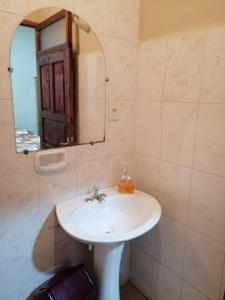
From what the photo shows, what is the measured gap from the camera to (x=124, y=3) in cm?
132

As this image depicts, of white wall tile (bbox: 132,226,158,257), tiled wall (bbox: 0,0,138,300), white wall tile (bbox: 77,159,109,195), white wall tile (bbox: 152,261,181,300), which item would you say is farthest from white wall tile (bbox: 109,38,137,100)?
white wall tile (bbox: 152,261,181,300)

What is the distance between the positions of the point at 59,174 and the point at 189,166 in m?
0.73

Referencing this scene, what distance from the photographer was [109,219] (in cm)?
138

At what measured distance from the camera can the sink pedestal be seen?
4.00 ft

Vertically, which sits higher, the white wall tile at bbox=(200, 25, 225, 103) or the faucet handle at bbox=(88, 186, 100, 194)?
the white wall tile at bbox=(200, 25, 225, 103)

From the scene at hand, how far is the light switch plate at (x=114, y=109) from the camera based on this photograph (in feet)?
4.59

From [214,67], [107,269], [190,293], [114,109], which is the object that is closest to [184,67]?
[214,67]

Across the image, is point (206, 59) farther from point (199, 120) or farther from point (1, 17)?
point (1, 17)

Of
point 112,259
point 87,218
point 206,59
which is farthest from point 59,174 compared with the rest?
point 206,59

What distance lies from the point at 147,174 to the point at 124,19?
0.99 meters

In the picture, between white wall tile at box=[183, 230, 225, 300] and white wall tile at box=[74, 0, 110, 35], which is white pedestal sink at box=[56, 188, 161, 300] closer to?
white wall tile at box=[183, 230, 225, 300]

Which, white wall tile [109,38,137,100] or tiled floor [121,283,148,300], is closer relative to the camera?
white wall tile [109,38,137,100]

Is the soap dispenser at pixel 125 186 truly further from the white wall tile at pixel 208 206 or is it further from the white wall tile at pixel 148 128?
the white wall tile at pixel 208 206

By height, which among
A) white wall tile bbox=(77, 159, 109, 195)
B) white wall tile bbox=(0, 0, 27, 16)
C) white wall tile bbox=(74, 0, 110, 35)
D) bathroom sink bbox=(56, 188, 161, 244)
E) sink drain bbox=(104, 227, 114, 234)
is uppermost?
white wall tile bbox=(74, 0, 110, 35)
